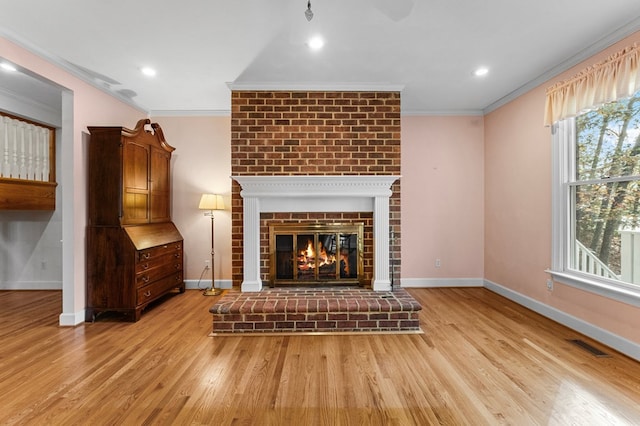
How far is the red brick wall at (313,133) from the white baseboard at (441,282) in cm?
182

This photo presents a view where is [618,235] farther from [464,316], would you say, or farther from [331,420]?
[331,420]

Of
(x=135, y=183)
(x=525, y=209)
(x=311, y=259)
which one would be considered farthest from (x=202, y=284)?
(x=525, y=209)

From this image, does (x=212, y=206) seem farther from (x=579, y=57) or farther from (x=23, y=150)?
(x=579, y=57)

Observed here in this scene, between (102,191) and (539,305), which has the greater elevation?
(102,191)

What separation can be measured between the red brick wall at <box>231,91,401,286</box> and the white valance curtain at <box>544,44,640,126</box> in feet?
5.16

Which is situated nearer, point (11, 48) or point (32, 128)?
point (11, 48)

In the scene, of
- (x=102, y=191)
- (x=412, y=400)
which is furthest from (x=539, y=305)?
(x=102, y=191)

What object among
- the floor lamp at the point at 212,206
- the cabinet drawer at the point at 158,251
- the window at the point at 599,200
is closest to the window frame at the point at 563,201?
Result: the window at the point at 599,200

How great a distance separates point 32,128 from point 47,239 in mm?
1622

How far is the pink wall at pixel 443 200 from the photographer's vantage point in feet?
14.8

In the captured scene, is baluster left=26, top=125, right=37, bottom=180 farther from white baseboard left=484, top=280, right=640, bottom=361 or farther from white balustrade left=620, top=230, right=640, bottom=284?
white balustrade left=620, top=230, right=640, bottom=284

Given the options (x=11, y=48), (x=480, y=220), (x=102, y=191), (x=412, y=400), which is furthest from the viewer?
(x=480, y=220)

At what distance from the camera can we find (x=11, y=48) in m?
2.57

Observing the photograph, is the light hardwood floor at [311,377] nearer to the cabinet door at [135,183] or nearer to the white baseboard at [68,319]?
the white baseboard at [68,319]
